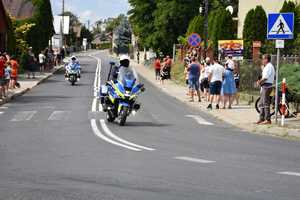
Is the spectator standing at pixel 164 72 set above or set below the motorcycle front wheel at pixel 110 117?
above

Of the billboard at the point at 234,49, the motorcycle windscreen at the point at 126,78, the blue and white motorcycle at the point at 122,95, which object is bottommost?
the blue and white motorcycle at the point at 122,95

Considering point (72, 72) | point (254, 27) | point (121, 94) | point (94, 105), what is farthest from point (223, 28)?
point (121, 94)

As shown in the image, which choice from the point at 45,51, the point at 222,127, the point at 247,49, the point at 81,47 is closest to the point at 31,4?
the point at 45,51

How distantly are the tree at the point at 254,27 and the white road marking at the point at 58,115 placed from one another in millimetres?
23241

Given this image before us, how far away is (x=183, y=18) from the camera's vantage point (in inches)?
2714

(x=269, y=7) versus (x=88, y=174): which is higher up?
(x=269, y=7)

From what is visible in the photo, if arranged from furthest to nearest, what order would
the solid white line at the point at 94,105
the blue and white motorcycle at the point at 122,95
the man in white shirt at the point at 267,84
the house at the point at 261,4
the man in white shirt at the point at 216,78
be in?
1. the house at the point at 261,4
2. the man in white shirt at the point at 216,78
3. the solid white line at the point at 94,105
4. the man in white shirt at the point at 267,84
5. the blue and white motorcycle at the point at 122,95

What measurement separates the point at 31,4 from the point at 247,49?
85.8ft

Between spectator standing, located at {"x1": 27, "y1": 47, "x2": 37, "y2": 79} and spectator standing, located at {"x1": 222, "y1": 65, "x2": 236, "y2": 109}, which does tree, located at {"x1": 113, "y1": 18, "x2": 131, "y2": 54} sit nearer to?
spectator standing, located at {"x1": 27, "y1": 47, "x2": 37, "y2": 79}

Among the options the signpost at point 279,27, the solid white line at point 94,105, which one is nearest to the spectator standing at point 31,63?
the solid white line at point 94,105

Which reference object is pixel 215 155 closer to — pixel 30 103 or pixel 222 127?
pixel 222 127

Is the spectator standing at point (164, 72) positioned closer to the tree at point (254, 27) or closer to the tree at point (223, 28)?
the tree at point (223, 28)

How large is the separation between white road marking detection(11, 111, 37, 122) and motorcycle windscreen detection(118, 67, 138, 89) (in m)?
3.19

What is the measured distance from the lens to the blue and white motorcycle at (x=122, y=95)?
19.4 metres
